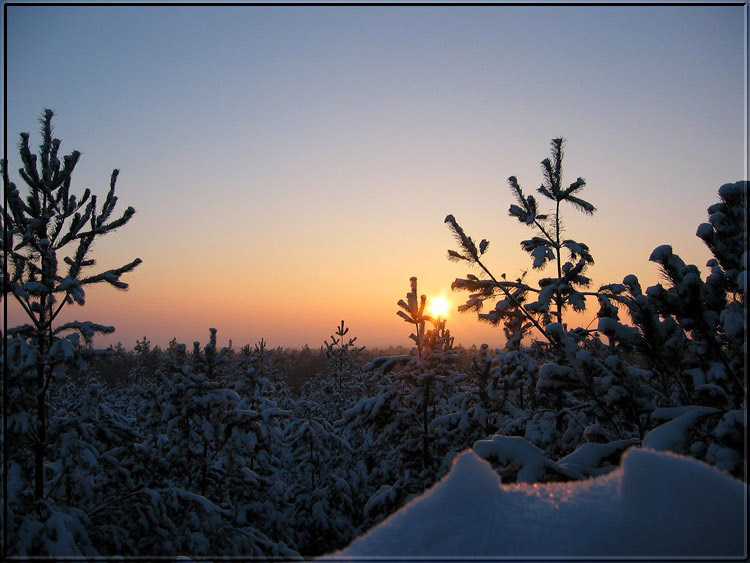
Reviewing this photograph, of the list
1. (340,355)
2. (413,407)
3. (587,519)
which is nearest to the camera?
(587,519)

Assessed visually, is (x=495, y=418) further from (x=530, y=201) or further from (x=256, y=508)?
(x=256, y=508)

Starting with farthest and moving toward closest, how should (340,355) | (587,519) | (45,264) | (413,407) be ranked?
1. (340,355)
2. (413,407)
3. (45,264)
4. (587,519)

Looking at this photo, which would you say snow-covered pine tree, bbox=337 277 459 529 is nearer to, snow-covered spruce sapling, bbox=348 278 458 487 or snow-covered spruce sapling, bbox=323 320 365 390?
snow-covered spruce sapling, bbox=348 278 458 487

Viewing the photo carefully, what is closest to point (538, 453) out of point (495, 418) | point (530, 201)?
point (530, 201)

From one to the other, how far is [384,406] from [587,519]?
938cm

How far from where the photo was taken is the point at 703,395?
11.0ft

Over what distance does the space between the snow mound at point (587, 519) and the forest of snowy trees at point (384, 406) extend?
1.86 m

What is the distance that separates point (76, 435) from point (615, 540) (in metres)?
7.56

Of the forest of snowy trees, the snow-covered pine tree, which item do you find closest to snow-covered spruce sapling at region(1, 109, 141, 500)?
the forest of snowy trees

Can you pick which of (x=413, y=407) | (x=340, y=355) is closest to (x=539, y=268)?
(x=413, y=407)

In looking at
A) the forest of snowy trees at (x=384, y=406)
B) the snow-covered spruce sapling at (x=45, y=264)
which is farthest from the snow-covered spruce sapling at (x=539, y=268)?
the snow-covered spruce sapling at (x=45, y=264)

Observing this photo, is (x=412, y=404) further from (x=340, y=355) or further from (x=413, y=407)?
(x=340, y=355)

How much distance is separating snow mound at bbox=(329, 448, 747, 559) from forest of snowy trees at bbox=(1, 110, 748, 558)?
1857 millimetres

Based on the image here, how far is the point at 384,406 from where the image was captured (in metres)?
10.4
